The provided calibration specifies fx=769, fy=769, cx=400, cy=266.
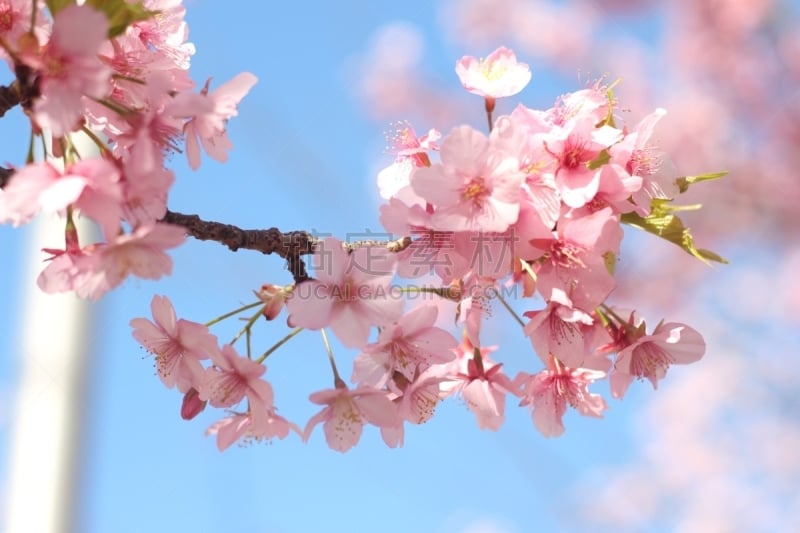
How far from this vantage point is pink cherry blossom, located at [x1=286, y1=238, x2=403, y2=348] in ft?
3.58

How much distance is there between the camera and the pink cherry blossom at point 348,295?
1.09 meters

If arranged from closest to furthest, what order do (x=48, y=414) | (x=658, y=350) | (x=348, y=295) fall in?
(x=348, y=295)
(x=658, y=350)
(x=48, y=414)

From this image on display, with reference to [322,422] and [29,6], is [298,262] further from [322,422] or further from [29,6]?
[29,6]

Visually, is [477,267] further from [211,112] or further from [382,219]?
[211,112]

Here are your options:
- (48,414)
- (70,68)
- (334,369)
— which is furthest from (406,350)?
(48,414)

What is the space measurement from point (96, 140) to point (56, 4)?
173 millimetres

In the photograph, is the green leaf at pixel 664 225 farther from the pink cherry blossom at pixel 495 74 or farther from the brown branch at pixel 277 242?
the brown branch at pixel 277 242

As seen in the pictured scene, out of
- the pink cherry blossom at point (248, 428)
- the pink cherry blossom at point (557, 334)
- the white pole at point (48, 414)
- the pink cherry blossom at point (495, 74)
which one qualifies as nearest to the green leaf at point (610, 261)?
the pink cherry blossom at point (557, 334)

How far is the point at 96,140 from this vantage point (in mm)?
1018

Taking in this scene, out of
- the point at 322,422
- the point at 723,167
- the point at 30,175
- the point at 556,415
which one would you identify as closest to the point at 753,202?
the point at 723,167

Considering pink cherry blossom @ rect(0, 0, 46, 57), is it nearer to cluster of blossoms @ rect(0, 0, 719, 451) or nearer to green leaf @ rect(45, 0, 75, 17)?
cluster of blossoms @ rect(0, 0, 719, 451)

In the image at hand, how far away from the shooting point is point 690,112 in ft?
23.7

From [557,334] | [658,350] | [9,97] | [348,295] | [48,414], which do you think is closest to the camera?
[9,97]

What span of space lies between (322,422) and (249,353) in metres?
0.16
